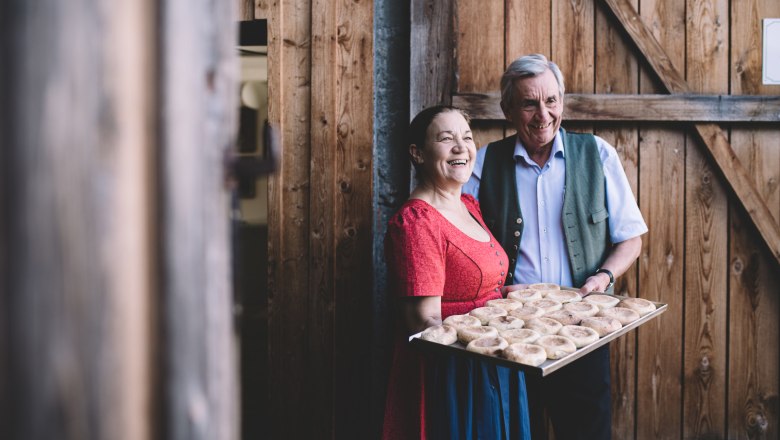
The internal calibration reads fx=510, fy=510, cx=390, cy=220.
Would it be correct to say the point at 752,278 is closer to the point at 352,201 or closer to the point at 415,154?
the point at 415,154

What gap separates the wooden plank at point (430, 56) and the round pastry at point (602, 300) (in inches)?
47.2

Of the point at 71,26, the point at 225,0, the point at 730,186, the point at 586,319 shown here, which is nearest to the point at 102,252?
the point at 71,26

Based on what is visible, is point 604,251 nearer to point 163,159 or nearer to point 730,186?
point 730,186

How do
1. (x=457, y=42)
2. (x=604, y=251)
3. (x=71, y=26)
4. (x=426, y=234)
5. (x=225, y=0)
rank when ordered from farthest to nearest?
(x=457, y=42) → (x=604, y=251) → (x=426, y=234) → (x=225, y=0) → (x=71, y=26)

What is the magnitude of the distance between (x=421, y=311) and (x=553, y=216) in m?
0.87

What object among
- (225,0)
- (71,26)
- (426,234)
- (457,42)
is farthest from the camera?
(457,42)

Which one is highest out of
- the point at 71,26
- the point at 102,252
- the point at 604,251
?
the point at 71,26

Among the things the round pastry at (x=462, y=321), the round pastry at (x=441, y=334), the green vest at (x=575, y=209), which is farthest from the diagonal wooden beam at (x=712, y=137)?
the round pastry at (x=441, y=334)

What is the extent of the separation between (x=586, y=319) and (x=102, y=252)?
66.5 inches

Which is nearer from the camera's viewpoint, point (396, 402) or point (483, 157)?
point (396, 402)

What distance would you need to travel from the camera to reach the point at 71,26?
0.56 meters

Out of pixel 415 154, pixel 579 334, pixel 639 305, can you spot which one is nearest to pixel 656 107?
pixel 639 305

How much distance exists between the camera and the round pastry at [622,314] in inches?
74.4

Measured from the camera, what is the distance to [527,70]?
2.25 meters
